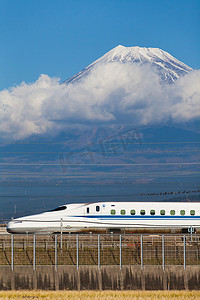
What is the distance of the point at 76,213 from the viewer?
64.6 metres

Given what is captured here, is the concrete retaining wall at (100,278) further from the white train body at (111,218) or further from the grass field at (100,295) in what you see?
the white train body at (111,218)

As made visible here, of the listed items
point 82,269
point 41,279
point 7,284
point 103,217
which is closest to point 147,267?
point 82,269

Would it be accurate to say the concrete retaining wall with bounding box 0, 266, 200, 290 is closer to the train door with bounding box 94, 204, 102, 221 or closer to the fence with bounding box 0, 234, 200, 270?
the fence with bounding box 0, 234, 200, 270

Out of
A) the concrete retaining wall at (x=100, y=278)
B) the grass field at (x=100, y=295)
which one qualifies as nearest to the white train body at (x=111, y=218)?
the concrete retaining wall at (x=100, y=278)

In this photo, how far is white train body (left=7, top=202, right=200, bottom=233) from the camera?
63844mm

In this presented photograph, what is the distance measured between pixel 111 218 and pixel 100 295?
22.6 metres

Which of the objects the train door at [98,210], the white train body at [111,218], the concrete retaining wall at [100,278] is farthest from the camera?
the train door at [98,210]

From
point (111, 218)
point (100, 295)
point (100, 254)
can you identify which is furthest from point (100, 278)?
point (111, 218)

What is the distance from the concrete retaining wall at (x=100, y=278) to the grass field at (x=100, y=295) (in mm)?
544

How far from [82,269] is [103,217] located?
2112 cm

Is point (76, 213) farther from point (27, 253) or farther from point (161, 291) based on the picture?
point (161, 291)

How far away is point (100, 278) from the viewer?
43.3m

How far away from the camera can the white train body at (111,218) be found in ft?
209

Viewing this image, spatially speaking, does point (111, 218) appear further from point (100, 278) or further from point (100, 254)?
point (100, 278)
